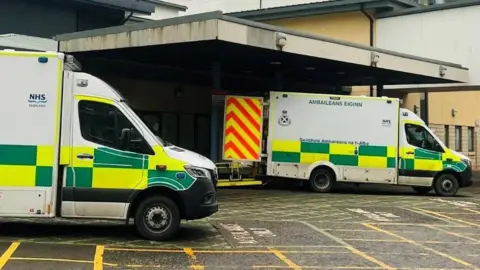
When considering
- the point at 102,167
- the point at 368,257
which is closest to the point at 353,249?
the point at 368,257

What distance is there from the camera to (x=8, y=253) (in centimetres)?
778

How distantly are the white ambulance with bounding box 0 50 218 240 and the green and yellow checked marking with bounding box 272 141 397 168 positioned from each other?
28.5 feet

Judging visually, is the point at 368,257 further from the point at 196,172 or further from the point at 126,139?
the point at 126,139

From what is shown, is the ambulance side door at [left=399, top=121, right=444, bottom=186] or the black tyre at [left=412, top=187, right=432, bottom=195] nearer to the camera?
the ambulance side door at [left=399, top=121, right=444, bottom=186]

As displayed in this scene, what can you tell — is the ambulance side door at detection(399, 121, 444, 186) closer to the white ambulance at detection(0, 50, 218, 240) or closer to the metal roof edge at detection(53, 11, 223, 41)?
the metal roof edge at detection(53, 11, 223, 41)

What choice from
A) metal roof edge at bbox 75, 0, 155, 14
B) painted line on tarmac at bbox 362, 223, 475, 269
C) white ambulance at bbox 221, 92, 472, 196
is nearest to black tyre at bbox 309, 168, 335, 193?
white ambulance at bbox 221, 92, 472, 196

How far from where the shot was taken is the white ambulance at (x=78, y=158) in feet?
28.3

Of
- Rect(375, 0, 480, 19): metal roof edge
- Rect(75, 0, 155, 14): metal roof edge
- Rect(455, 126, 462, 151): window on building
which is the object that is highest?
Rect(375, 0, 480, 19): metal roof edge

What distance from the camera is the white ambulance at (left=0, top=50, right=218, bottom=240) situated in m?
8.62

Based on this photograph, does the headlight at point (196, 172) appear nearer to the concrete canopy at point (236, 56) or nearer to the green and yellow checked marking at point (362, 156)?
the concrete canopy at point (236, 56)

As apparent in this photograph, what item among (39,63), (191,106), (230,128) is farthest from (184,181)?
(191,106)

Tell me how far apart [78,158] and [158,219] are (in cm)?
148

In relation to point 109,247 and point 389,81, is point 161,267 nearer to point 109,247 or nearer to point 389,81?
point 109,247

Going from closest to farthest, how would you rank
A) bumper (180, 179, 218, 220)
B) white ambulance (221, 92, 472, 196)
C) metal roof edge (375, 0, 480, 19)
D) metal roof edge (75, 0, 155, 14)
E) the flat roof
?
bumper (180, 179, 218, 220), white ambulance (221, 92, 472, 196), metal roof edge (75, 0, 155, 14), metal roof edge (375, 0, 480, 19), the flat roof
